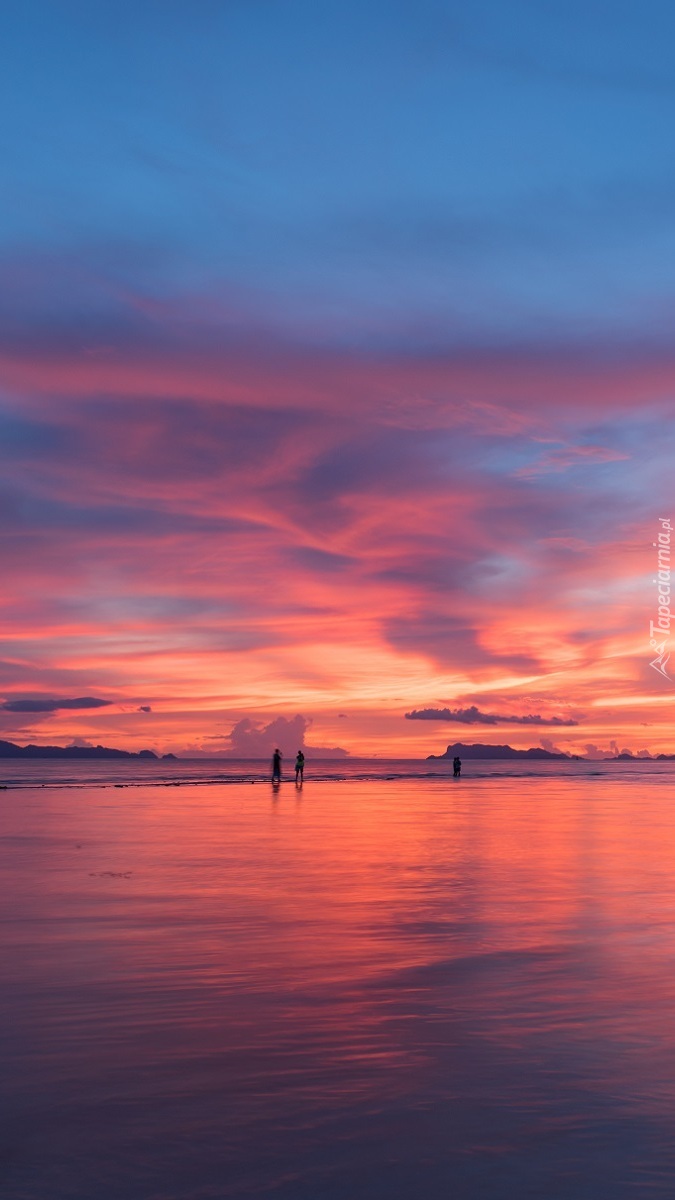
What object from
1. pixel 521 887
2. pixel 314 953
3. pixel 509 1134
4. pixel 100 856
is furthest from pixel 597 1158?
pixel 100 856

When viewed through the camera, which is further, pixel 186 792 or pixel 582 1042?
pixel 186 792

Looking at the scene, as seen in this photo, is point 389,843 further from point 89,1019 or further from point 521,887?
point 89,1019

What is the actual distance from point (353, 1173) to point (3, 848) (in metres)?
21.9

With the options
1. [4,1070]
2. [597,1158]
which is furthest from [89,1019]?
[597,1158]

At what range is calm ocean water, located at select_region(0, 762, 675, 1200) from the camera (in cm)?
650

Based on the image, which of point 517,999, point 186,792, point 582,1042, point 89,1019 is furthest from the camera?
point 186,792

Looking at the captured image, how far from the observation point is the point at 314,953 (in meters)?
13.0

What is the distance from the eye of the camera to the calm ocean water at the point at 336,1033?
6504 millimetres

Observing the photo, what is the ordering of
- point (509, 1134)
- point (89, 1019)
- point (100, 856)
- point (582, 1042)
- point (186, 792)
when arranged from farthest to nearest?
point (186, 792), point (100, 856), point (89, 1019), point (582, 1042), point (509, 1134)

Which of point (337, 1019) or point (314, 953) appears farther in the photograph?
point (314, 953)

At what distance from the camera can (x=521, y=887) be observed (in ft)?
63.2

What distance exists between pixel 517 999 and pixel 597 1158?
4.05 metres

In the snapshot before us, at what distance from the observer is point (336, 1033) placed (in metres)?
9.45

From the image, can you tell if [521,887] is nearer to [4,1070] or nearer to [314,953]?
[314,953]
